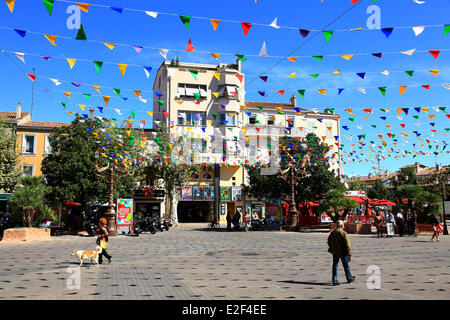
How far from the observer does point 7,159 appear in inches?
1141

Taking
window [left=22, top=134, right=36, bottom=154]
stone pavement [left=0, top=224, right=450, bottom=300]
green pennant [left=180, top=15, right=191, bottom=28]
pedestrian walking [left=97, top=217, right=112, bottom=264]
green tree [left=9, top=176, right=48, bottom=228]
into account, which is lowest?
stone pavement [left=0, top=224, right=450, bottom=300]

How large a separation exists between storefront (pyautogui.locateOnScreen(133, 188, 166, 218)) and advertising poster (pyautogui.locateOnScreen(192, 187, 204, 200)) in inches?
139

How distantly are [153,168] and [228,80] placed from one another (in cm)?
1433

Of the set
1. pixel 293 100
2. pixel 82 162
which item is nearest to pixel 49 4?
pixel 82 162

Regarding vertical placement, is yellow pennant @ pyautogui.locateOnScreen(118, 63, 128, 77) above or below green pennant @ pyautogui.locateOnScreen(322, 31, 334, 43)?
below

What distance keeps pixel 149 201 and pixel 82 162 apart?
1665 centimetres

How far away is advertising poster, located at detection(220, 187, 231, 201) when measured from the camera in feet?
147

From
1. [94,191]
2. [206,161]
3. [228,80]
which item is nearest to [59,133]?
[94,191]

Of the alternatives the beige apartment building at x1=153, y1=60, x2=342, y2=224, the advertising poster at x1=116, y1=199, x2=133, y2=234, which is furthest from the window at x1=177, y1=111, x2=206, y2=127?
the advertising poster at x1=116, y1=199, x2=133, y2=234

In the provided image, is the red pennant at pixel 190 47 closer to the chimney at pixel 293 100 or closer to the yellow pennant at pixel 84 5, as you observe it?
the yellow pennant at pixel 84 5

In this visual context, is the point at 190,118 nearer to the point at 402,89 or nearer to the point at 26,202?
the point at 26,202

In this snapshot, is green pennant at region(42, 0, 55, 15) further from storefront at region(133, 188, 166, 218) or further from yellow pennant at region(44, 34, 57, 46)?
storefront at region(133, 188, 166, 218)

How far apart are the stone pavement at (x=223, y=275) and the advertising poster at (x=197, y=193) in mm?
28376
